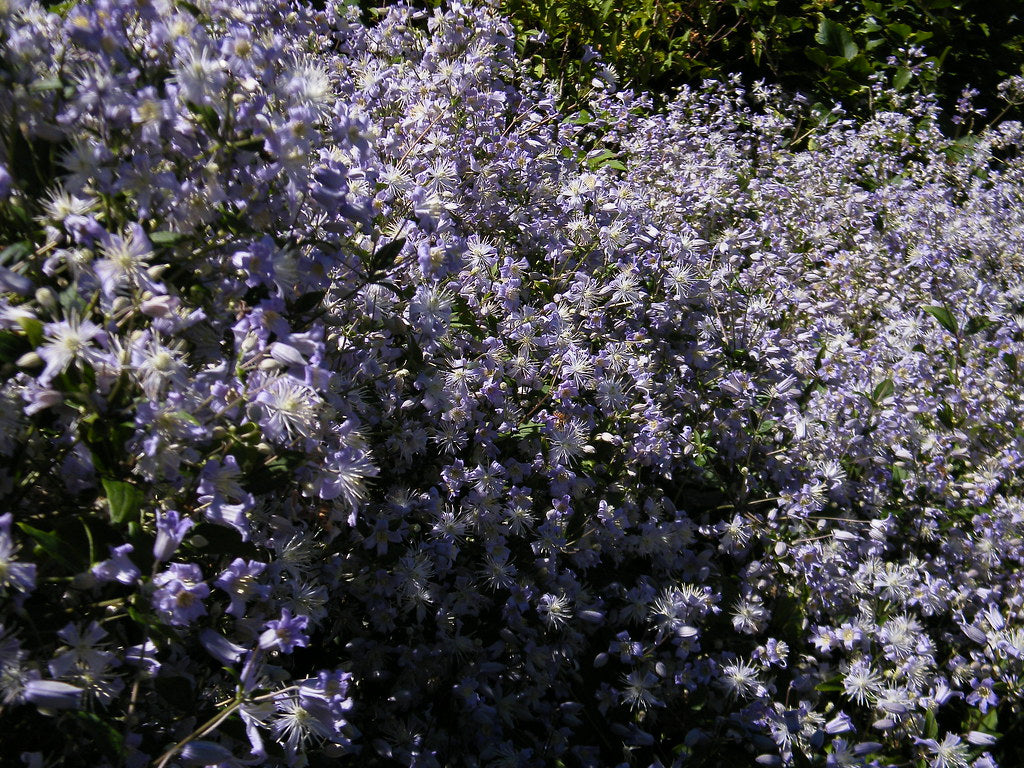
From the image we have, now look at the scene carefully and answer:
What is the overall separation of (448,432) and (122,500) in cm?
93

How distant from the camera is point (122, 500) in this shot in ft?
3.67

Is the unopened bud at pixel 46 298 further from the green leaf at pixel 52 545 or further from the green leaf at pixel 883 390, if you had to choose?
the green leaf at pixel 883 390

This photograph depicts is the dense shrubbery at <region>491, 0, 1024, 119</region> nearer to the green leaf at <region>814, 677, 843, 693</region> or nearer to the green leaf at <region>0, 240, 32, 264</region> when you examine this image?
the green leaf at <region>814, 677, 843, 693</region>

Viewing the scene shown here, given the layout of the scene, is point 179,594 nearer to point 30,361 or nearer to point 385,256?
point 30,361

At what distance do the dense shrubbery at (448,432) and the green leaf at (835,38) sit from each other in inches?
86.8

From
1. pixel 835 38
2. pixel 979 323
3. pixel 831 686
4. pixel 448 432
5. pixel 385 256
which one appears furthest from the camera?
pixel 835 38

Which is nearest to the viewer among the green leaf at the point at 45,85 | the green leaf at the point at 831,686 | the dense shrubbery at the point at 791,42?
the green leaf at the point at 45,85

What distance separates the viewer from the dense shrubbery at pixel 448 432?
3.98 feet

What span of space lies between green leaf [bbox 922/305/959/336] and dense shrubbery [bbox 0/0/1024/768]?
0.06m

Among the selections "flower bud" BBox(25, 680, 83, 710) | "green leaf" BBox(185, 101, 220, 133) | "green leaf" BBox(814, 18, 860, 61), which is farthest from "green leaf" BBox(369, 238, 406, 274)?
"green leaf" BBox(814, 18, 860, 61)

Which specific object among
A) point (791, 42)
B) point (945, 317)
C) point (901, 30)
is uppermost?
point (901, 30)

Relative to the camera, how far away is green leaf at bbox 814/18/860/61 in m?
5.23

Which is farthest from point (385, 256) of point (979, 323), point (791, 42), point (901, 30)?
point (901, 30)

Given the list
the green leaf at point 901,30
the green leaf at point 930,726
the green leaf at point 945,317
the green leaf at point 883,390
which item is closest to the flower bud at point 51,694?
the green leaf at point 930,726
